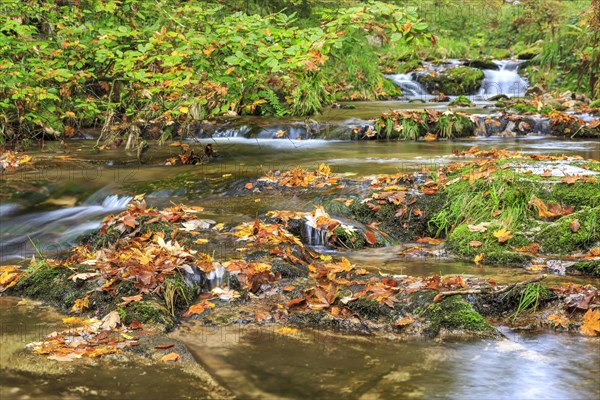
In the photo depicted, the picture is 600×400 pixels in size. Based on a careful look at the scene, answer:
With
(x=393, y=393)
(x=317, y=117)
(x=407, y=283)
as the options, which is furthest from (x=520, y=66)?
(x=393, y=393)

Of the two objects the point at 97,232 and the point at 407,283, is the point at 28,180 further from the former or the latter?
the point at 407,283

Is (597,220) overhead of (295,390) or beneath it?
overhead

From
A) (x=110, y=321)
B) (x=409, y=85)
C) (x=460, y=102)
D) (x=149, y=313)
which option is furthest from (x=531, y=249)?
(x=409, y=85)

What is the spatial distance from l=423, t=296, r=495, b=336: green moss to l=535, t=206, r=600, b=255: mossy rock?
1.70 meters

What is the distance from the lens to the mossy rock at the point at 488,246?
16.1ft

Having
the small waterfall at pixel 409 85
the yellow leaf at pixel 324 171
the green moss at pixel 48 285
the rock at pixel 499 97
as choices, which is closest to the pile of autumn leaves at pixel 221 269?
the green moss at pixel 48 285

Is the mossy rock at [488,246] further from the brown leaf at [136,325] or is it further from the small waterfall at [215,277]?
the brown leaf at [136,325]

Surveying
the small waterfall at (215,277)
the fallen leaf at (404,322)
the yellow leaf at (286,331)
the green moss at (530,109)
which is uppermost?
the green moss at (530,109)

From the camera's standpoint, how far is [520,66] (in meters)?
20.5

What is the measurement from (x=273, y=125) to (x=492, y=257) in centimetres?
786

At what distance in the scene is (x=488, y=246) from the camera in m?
5.13

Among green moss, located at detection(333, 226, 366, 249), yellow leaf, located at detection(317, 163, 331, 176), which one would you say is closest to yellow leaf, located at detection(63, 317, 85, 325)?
green moss, located at detection(333, 226, 366, 249)

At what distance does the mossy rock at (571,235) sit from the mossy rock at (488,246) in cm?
16

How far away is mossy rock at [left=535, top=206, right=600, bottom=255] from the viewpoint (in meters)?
5.06
